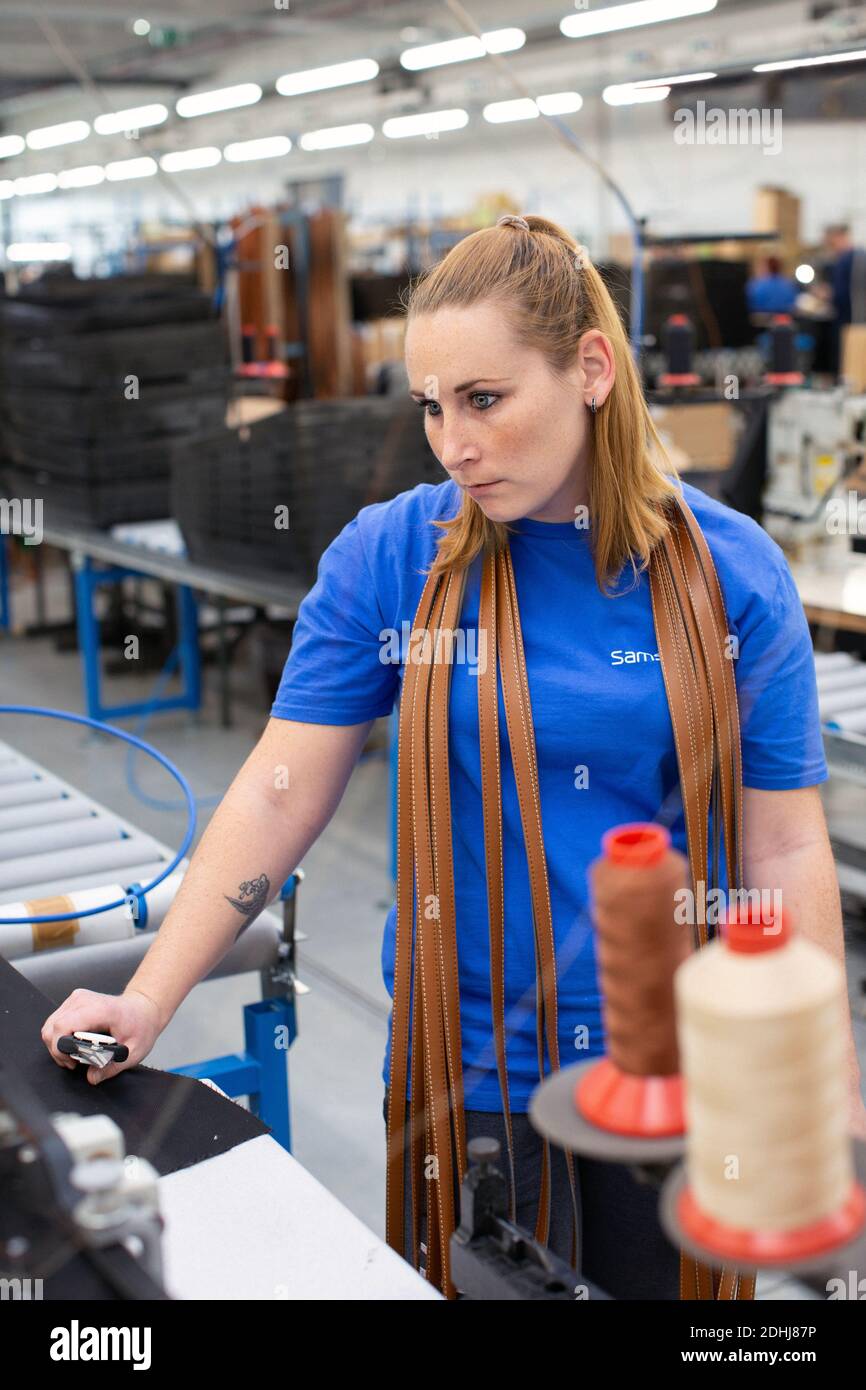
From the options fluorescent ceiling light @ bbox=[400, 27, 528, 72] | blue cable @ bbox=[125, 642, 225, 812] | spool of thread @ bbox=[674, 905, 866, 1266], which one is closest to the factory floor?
blue cable @ bbox=[125, 642, 225, 812]

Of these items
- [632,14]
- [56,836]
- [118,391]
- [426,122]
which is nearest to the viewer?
[56,836]

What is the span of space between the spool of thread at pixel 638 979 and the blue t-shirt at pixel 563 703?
596 millimetres

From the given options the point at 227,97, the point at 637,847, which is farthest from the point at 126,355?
the point at 637,847

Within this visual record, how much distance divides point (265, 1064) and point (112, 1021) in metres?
0.86

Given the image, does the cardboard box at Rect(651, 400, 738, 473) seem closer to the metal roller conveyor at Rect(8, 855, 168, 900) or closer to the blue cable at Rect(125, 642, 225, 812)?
the blue cable at Rect(125, 642, 225, 812)

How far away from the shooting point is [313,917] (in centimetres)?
386

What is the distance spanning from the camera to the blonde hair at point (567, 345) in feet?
3.88

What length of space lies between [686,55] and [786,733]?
11554 millimetres

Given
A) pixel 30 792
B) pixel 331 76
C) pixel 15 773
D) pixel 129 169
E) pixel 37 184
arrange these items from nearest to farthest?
pixel 30 792, pixel 15 773, pixel 331 76, pixel 129 169, pixel 37 184

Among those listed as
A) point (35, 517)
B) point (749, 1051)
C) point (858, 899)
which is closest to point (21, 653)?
point (35, 517)

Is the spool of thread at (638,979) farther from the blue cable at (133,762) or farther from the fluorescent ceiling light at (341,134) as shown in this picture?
the fluorescent ceiling light at (341,134)

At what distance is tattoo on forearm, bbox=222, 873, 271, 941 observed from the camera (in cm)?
137

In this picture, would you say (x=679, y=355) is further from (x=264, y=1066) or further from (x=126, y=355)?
(x=264, y=1066)

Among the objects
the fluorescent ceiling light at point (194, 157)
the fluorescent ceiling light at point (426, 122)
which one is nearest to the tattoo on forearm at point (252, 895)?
the fluorescent ceiling light at point (426, 122)
